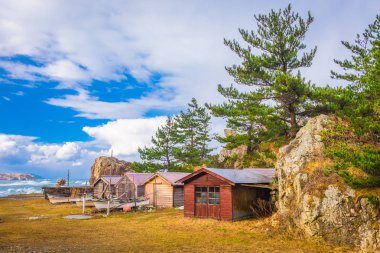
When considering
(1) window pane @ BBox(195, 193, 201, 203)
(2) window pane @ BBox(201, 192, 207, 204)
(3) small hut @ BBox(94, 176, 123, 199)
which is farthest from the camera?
(3) small hut @ BBox(94, 176, 123, 199)

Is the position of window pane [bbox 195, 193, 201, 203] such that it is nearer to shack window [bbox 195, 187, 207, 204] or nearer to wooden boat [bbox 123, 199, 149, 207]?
shack window [bbox 195, 187, 207, 204]

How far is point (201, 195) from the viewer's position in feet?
88.5

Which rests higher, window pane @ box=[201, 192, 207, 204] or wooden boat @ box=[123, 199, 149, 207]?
window pane @ box=[201, 192, 207, 204]

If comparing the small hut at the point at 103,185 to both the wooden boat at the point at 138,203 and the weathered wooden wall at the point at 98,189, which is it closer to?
the weathered wooden wall at the point at 98,189

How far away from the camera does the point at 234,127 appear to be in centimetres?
3522

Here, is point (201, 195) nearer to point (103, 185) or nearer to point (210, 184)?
point (210, 184)

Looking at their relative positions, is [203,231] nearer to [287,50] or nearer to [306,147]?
[306,147]

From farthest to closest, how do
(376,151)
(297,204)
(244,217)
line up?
1. (244,217)
2. (297,204)
3. (376,151)

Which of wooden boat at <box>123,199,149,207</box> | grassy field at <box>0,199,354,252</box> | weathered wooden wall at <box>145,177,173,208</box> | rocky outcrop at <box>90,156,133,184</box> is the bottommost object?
grassy field at <box>0,199,354,252</box>

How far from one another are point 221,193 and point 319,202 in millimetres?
9183

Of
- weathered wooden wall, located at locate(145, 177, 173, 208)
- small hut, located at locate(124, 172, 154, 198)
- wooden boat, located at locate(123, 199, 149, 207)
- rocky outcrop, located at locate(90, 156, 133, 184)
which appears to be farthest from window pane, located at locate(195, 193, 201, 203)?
rocky outcrop, located at locate(90, 156, 133, 184)

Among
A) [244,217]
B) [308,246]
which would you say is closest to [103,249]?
[308,246]

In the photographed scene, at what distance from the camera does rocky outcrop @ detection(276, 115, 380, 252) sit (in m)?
15.8

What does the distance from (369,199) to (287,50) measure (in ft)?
59.4
